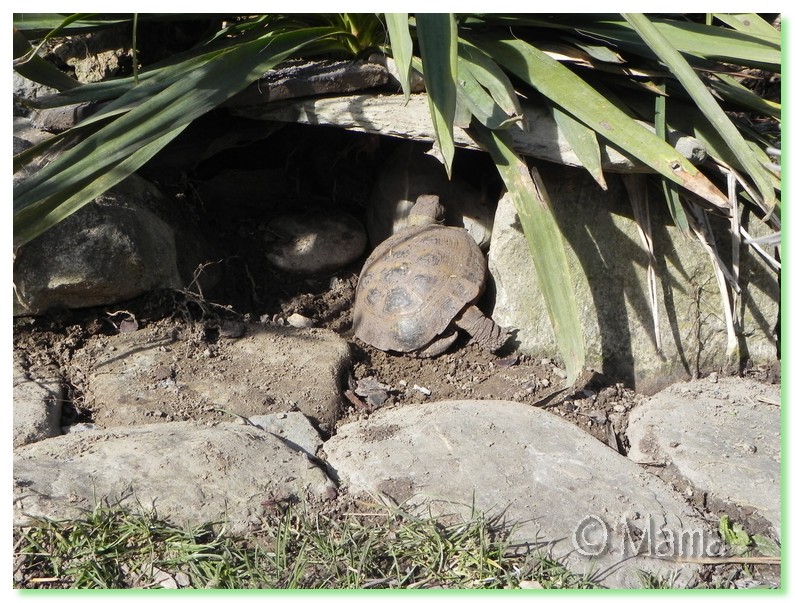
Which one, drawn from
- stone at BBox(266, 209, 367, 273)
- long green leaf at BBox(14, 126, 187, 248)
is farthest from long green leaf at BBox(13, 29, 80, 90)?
stone at BBox(266, 209, 367, 273)

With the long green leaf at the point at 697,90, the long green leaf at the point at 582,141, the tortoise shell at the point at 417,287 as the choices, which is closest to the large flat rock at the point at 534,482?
the tortoise shell at the point at 417,287

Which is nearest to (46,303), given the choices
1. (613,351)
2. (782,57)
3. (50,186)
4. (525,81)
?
(50,186)

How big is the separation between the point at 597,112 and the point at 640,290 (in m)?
0.89

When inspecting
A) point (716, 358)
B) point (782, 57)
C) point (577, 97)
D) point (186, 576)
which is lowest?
point (186, 576)

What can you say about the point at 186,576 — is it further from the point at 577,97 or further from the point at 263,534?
the point at 577,97

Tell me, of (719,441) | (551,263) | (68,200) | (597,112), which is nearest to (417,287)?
(551,263)

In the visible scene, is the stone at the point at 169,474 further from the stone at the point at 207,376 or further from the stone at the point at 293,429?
the stone at the point at 207,376

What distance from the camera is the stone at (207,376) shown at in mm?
3320

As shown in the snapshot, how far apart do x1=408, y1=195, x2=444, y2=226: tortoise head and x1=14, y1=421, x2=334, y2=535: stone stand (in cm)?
174

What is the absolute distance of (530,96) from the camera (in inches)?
143

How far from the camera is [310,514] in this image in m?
2.71

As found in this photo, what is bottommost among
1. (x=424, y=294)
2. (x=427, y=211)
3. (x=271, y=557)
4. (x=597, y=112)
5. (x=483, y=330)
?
(x=271, y=557)

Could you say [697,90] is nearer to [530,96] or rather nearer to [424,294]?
[530,96]

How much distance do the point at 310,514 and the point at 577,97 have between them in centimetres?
194
